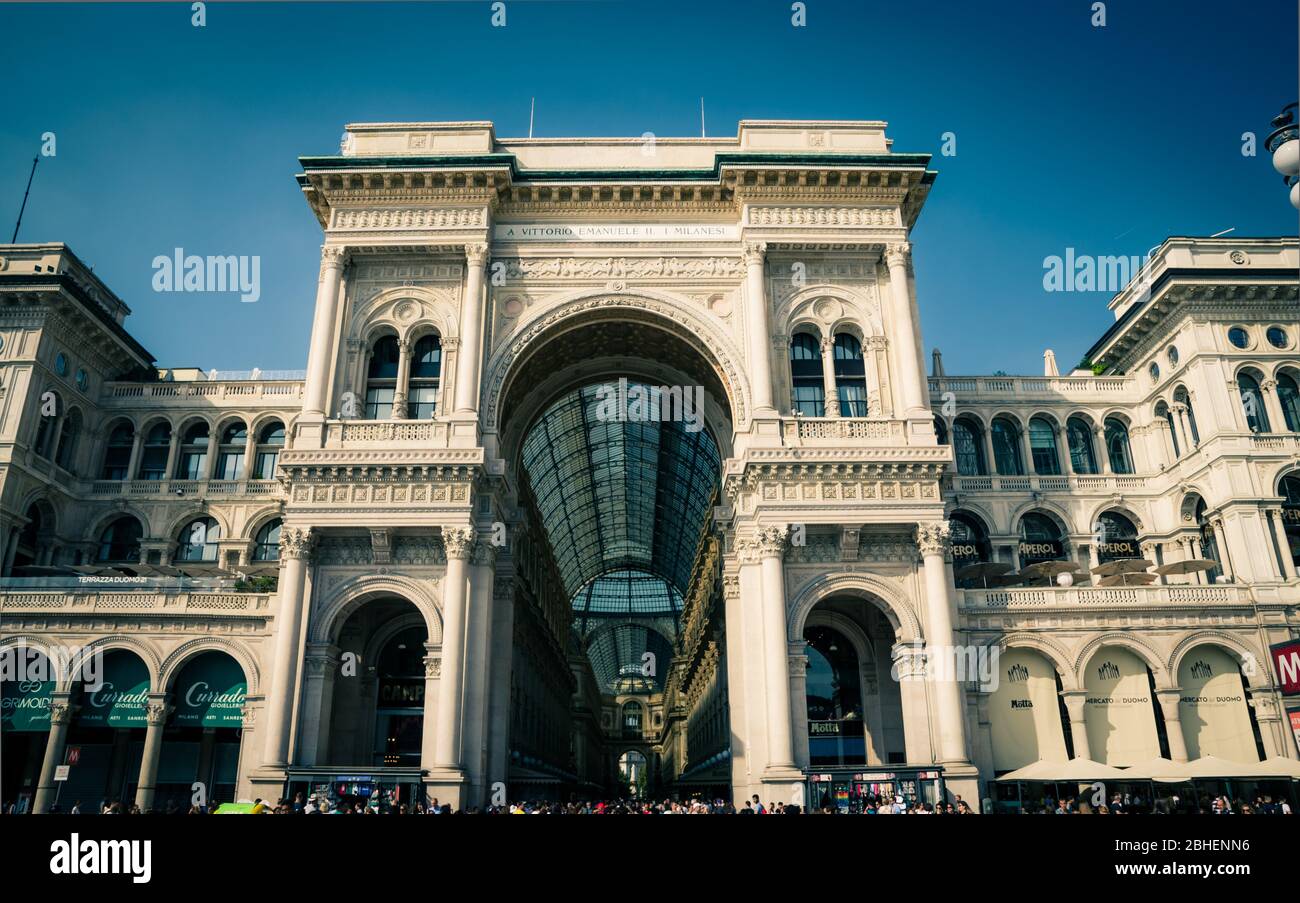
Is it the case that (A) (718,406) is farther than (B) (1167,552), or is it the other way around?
(B) (1167,552)

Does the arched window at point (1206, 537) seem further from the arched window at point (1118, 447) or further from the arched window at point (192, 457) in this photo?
the arched window at point (192, 457)

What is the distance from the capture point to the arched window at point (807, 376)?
34531mm

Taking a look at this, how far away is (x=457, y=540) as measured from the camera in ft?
100

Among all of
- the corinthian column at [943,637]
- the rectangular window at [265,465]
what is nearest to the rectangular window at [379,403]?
the rectangular window at [265,465]

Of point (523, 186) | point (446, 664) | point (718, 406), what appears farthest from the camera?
point (718, 406)

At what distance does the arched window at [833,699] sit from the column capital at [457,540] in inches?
549

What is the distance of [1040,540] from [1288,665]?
43.1ft

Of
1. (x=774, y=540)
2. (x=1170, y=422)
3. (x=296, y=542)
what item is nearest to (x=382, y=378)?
(x=296, y=542)

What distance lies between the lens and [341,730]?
108 feet

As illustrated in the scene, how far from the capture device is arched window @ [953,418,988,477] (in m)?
45.5

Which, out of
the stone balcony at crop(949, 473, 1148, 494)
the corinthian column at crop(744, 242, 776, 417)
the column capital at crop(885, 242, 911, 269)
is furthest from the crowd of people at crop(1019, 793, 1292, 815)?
the column capital at crop(885, 242, 911, 269)
